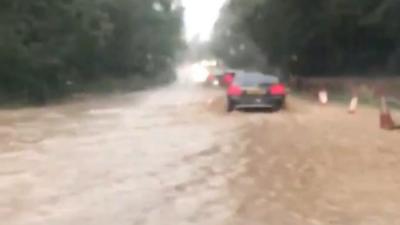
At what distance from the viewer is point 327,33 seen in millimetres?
53000

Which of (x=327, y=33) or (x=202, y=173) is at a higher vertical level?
(x=327, y=33)

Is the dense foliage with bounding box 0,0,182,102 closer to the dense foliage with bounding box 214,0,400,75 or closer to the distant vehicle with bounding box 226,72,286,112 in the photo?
the dense foliage with bounding box 214,0,400,75

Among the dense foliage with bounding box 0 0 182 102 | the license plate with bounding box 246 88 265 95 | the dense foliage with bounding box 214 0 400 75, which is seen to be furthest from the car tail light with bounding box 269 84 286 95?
the dense foliage with bounding box 0 0 182 102

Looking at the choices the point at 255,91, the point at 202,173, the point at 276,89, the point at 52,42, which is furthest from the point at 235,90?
the point at 52,42

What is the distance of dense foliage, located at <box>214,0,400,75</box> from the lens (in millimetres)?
46500

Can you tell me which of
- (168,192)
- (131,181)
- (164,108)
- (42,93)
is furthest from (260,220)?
(42,93)

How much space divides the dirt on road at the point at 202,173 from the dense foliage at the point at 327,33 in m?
21.2

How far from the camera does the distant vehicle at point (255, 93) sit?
93.0 ft

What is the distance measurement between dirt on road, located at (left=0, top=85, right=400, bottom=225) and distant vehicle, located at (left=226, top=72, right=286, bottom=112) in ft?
6.55

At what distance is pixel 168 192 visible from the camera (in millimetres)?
12406

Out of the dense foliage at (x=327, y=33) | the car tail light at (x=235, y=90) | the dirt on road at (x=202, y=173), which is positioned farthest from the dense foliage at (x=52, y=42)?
the dirt on road at (x=202, y=173)

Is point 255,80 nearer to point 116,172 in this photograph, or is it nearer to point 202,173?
point 202,173

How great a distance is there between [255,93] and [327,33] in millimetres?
25642

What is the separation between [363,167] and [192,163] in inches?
120
